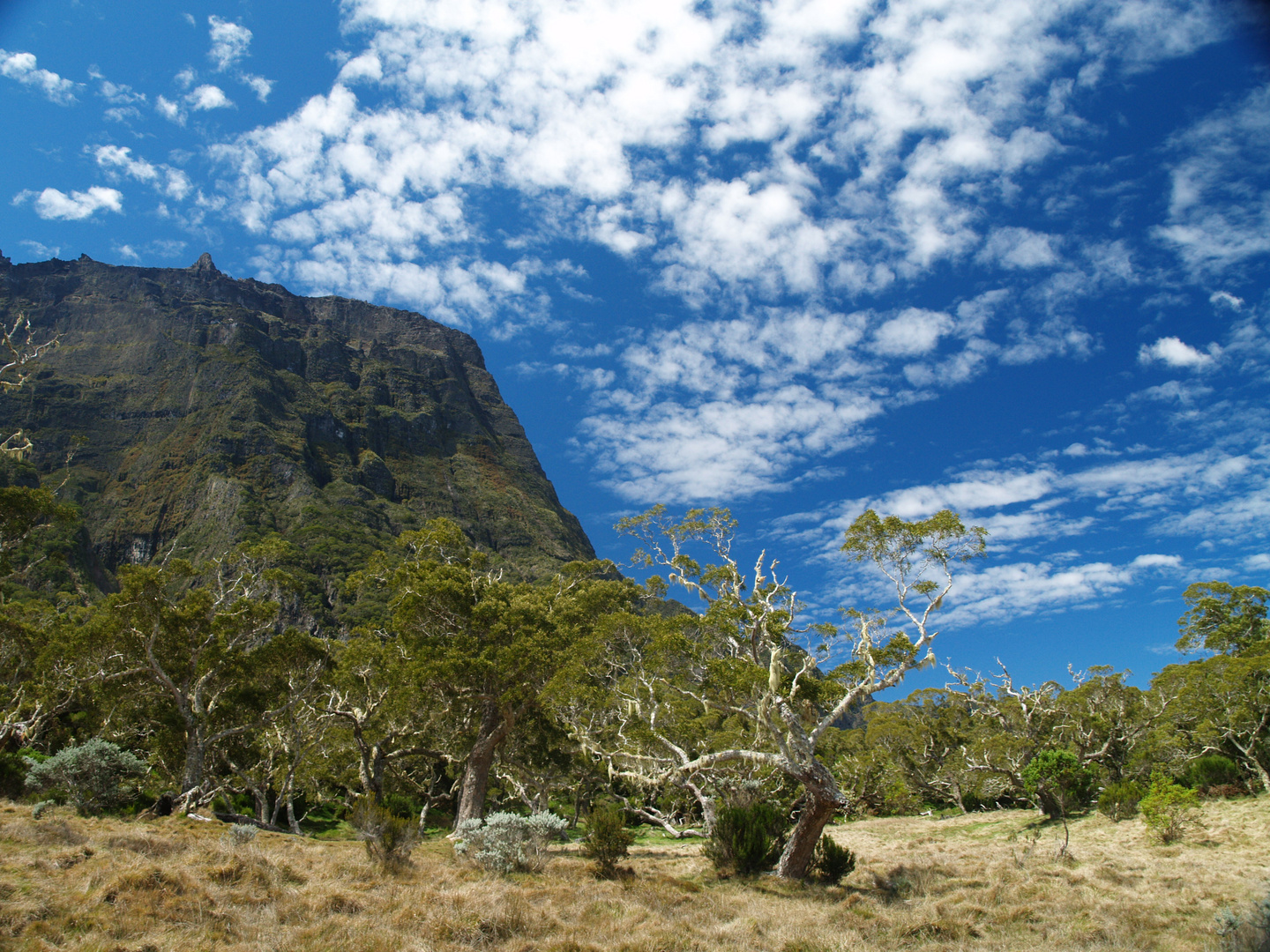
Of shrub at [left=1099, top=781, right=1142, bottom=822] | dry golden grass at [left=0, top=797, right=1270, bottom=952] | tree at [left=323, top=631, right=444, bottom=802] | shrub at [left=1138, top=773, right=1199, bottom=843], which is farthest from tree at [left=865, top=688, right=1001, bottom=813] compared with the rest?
tree at [left=323, top=631, right=444, bottom=802]

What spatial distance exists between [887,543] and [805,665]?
15.5 feet

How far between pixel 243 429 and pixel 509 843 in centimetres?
13994

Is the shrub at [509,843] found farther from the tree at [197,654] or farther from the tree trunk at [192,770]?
the tree at [197,654]

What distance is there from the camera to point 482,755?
21297 millimetres

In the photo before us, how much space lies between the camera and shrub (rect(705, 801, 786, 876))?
573 inches

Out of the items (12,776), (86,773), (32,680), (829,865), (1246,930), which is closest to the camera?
(1246,930)

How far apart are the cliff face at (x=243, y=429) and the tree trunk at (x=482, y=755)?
8302cm

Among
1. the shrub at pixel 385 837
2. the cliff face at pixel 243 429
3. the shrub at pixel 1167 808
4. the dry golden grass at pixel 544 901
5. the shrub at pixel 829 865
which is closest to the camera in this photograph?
the dry golden grass at pixel 544 901

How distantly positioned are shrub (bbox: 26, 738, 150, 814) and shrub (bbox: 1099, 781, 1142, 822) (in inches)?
1324

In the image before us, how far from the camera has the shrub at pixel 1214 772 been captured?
27.2m

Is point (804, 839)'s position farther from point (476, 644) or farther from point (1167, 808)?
point (1167, 808)

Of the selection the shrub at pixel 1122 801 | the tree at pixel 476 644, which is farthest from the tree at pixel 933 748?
the tree at pixel 476 644

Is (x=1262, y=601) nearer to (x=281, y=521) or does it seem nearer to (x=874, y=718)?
(x=874, y=718)

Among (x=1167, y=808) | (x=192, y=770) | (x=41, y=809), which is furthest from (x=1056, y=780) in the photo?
(x=41, y=809)
